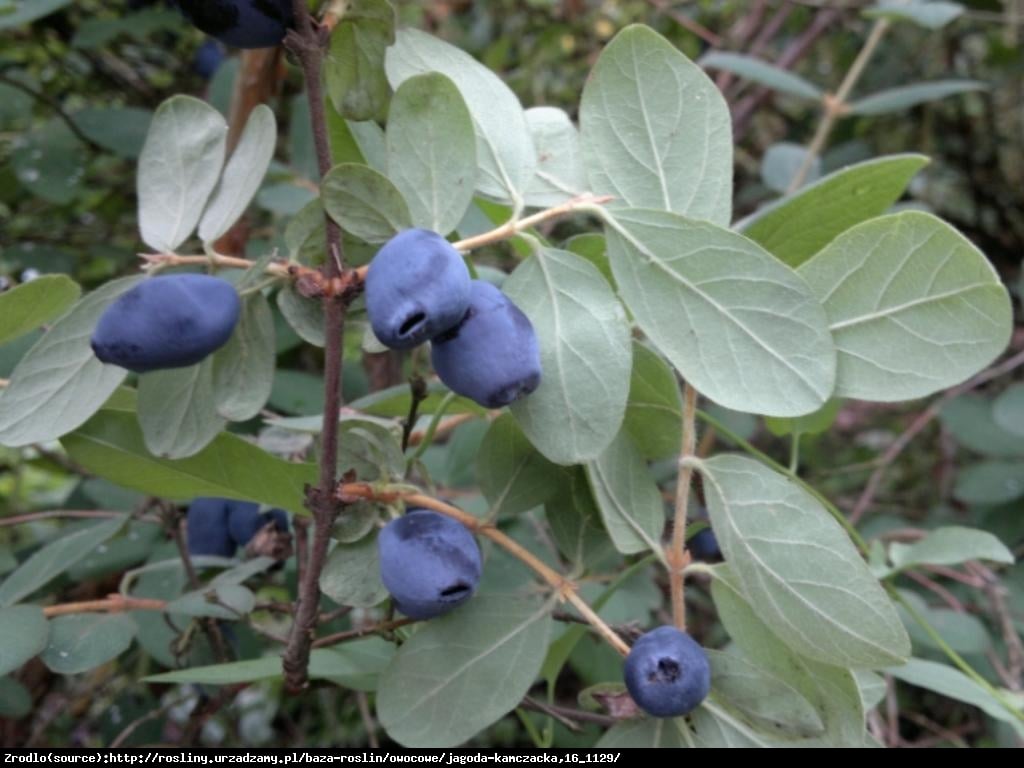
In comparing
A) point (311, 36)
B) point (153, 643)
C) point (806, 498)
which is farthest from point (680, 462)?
point (153, 643)

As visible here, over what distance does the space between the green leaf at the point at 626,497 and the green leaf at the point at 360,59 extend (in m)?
0.27

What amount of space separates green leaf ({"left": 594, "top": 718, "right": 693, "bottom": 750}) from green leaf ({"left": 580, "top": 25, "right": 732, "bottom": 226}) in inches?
12.7

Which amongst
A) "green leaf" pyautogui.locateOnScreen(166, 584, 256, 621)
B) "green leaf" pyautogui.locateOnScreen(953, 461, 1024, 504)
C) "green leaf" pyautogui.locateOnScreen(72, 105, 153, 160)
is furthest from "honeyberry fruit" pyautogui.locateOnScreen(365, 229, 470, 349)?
"green leaf" pyautogui.locateOnScreen(953, 461, 1024, 504)

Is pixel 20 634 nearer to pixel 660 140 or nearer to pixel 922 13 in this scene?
pixel 660 140

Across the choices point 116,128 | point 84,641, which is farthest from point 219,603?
point 116,128

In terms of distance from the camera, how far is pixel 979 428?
1.61 m

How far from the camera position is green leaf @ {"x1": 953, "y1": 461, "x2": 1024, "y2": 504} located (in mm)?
1503

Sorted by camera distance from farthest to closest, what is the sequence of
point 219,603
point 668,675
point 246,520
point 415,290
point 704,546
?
point 704,546 → point 246,520 → point 219,603 → point 668,675 → point 415,290

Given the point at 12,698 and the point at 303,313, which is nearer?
the point at 303,313

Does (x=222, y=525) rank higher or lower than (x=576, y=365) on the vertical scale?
lower

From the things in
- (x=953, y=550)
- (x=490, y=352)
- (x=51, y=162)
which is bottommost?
(x=51, y=162)

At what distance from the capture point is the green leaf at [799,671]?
0.62m

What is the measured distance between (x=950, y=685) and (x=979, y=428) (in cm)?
86

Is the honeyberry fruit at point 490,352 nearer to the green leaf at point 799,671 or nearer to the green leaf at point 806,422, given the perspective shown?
the green leaf at point 799,671
